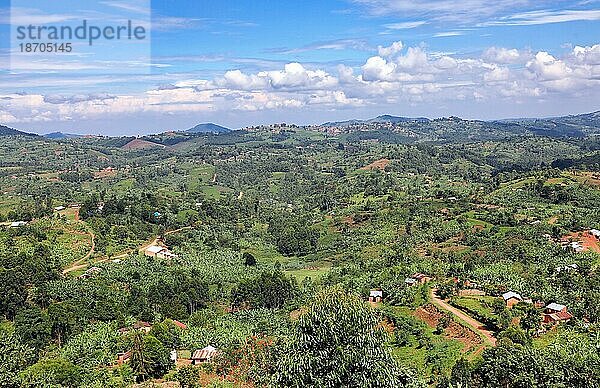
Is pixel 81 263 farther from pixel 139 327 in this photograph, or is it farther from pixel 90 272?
pixel 139 327

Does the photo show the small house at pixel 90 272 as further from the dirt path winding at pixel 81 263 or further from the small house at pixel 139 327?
the small house at pixel 139 327

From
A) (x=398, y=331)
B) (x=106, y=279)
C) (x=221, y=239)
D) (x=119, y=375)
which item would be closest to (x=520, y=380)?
(x=398, y=331)

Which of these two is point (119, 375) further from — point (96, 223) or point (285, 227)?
point (285, 227)

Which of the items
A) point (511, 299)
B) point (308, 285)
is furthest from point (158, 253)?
point (511, 299)

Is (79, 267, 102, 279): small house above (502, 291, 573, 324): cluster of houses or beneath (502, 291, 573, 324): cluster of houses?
beneath

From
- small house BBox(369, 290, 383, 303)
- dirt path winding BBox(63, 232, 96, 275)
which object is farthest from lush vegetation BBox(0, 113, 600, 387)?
small house BBox(369, 290, 383, 303)

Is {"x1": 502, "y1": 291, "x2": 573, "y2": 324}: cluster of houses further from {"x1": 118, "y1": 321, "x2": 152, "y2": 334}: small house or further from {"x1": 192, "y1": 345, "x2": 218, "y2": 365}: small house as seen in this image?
{"x1": 118, "y1": 321, "x2": 152, "y2": 334}: small house

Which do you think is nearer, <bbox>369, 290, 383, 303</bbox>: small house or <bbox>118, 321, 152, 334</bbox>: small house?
<bbox>118, 321, 152, 334</bbox>: small house
